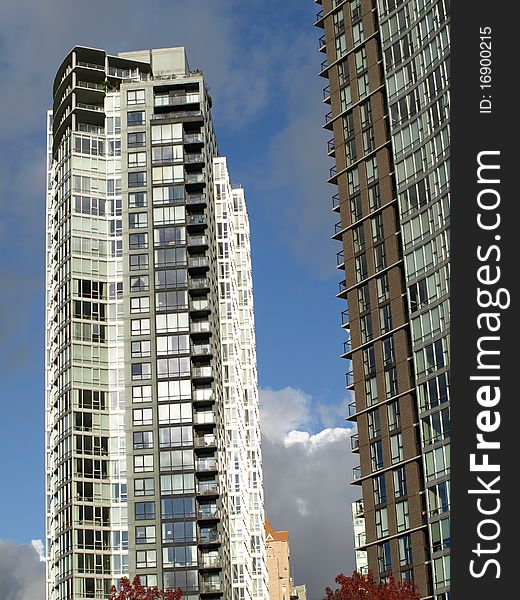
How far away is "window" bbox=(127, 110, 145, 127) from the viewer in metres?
144

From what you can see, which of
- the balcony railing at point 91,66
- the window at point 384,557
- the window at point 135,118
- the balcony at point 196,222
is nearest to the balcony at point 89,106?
the balcony railing at point 91,66

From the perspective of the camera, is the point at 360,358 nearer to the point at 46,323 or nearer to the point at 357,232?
the point at 357,232

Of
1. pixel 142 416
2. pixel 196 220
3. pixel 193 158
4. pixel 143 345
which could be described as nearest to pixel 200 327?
pixel 143 345

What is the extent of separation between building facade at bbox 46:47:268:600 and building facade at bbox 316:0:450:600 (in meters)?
27.9

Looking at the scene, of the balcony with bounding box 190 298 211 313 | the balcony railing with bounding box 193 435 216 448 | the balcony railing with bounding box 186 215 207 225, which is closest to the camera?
the balcony railing with bounding box 193 435 216 448

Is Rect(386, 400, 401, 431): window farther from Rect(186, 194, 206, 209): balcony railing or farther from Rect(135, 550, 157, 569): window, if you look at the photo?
Rect(186, 194, 206, 209): balcony railing

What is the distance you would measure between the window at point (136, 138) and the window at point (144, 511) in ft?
146

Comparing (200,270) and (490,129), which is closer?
(490,129)

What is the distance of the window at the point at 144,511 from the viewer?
125m

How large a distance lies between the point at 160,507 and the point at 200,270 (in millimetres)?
28297

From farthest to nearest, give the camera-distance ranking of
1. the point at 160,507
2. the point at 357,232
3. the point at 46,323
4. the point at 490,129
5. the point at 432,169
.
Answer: the point at 46,323 → the point at 160,507 → the point at 357,232 → the point at 432,169 → the point at 490,129

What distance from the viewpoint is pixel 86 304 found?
5320 inches

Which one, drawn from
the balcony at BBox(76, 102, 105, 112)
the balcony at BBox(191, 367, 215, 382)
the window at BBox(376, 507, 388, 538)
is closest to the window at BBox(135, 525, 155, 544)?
the balcony at BBox(191, 367, 215, 382)

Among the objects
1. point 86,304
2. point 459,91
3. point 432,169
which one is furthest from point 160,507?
point 459,91
